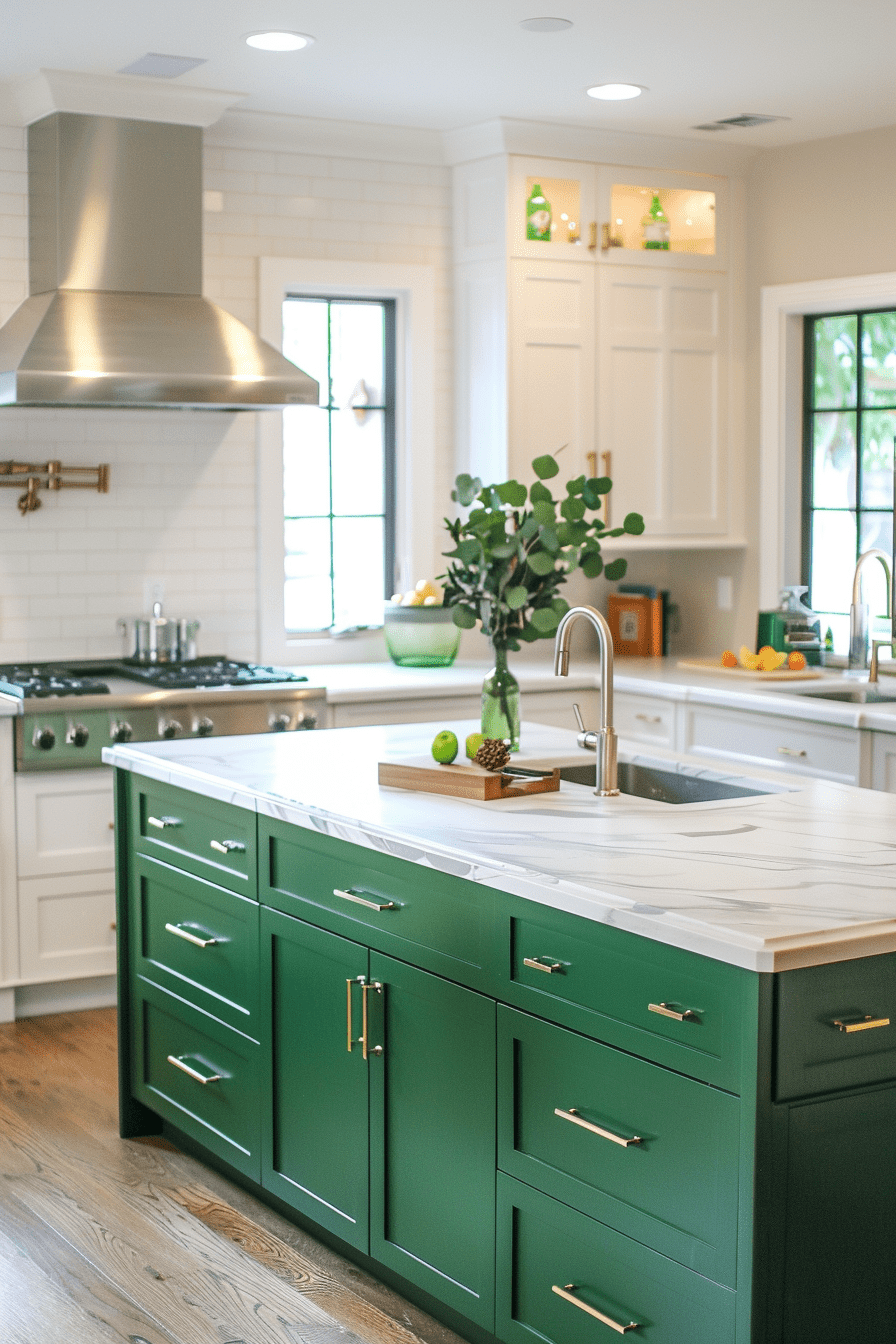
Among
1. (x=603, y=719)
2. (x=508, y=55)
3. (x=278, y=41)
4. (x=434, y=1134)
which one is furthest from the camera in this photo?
(x=508, y=55)

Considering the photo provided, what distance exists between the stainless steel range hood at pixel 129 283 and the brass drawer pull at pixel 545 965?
2735 mm

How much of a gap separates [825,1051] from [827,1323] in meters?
0.38

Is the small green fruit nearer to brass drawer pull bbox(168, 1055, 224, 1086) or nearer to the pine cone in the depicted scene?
the pine cone

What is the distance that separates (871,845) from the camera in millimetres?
2625

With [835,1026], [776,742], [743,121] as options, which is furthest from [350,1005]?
[743,121]

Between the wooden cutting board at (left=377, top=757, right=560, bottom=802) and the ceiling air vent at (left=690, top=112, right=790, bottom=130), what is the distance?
301cm

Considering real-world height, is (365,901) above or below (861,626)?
below

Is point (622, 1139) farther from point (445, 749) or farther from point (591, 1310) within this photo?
point (445, 749)

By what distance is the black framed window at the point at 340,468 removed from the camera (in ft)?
19.0

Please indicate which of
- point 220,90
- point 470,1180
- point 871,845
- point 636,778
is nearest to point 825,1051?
point 871,845

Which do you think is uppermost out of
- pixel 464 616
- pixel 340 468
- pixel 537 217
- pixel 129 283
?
pixel 537 217

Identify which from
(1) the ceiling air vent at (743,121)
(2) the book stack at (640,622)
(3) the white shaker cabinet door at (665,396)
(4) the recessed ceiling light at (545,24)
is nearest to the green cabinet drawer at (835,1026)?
(4) the recessed ceiling light at (545,24)

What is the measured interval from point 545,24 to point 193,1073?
2819 millimetres

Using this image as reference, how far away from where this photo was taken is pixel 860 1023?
2.17 meters
